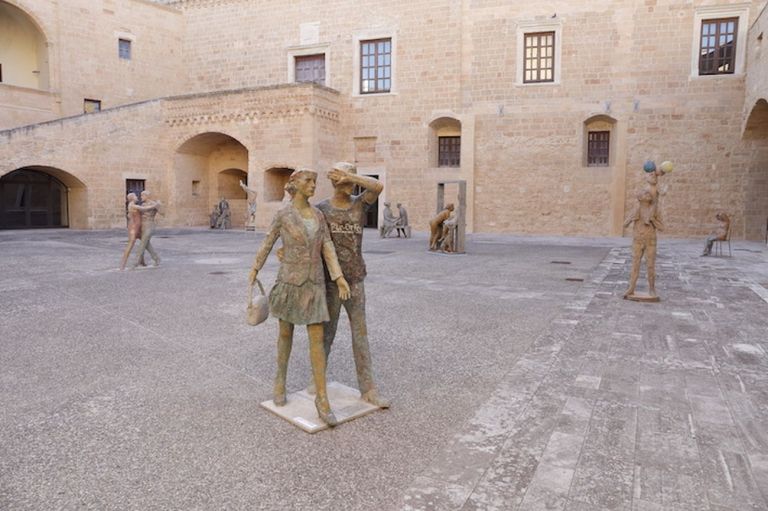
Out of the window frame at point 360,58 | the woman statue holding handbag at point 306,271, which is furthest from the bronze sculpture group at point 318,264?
the window frame at point 360,58

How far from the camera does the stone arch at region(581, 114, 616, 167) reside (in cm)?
2047

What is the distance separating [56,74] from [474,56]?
17.2 m

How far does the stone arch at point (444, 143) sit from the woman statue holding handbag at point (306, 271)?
19156 mm

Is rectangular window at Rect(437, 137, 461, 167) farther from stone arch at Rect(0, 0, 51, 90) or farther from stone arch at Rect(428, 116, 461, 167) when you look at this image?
stone arch at Rect(0, 0, 51, 90)

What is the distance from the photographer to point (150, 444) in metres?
3.28

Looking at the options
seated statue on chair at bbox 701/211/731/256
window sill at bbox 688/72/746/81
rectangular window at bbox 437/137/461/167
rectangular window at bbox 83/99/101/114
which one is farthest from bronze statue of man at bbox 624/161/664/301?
rectangular window at bbox 83/99/101/114

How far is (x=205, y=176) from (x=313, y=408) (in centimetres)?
2372

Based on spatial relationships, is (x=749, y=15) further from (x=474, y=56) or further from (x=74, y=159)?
(x=74, y=159)

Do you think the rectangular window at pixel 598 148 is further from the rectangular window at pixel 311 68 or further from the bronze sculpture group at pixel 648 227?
the bronze sculpture group at pixel 648 227

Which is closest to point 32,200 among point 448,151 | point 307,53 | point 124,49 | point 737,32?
point 124,49

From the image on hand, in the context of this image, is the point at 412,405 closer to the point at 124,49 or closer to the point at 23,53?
the point at 124,49

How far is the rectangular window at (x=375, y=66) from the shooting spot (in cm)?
2291

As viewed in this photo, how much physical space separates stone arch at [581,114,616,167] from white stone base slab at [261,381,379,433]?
1861cm

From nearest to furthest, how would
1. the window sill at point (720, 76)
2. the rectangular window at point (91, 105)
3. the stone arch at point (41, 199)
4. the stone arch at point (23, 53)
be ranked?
the window sill at point (720, 76) → the stone arch at point (41, 199) → the stone arch at point (23, 53) → the rectangular window at point (91, 105)
